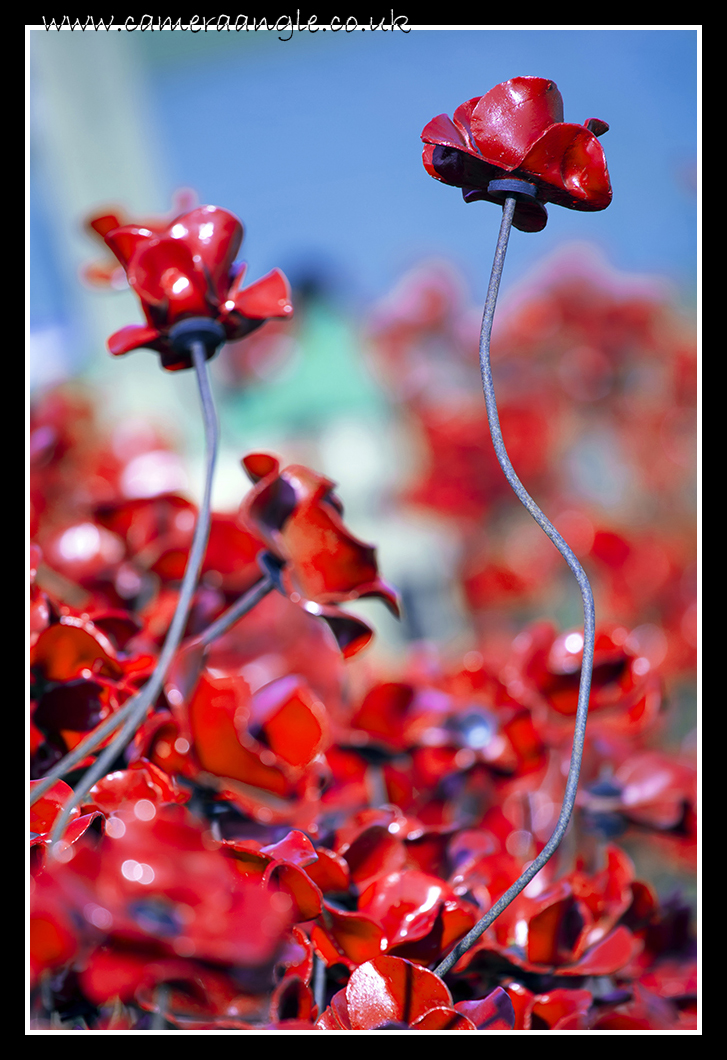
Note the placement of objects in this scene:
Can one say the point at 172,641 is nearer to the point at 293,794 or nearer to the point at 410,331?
the point at 293,794

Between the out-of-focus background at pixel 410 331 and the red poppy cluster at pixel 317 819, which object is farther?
the out-of-focus background at pixel 410 331

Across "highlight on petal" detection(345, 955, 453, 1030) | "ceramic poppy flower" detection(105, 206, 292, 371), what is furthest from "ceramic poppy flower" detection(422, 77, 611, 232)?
"highlight on petal" detection(345, 955, 453, 1030)

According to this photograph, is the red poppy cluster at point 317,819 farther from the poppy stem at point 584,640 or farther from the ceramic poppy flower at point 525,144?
the ceramic poppy flower at point 525,144

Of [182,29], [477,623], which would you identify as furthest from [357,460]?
[182,29]

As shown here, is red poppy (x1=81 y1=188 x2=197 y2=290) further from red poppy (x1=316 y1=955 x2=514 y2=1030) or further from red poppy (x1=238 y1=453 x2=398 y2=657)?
red poppy (x1=316 y1=955 x2=514 y2=1030)

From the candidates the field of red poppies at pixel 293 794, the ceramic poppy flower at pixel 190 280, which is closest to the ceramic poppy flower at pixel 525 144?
the field of red poppies at pixel 293 794

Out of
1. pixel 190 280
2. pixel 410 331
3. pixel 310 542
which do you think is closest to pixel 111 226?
pixel 190 280

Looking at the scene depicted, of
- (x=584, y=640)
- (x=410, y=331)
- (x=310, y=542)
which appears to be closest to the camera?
(x=584, y=640)
